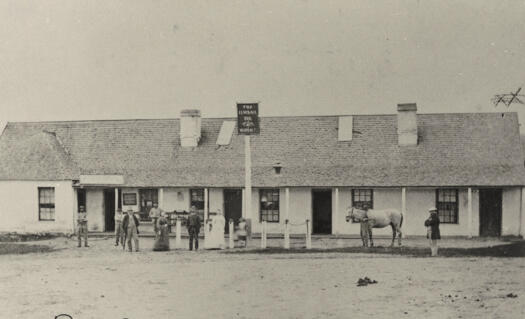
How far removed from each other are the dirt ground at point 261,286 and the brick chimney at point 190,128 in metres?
10.8

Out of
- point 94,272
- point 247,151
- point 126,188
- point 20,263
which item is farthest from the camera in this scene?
point 126,188

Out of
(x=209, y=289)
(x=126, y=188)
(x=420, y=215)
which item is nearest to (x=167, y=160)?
(x=126, y=188)

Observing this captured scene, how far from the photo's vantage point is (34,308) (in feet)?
41.2

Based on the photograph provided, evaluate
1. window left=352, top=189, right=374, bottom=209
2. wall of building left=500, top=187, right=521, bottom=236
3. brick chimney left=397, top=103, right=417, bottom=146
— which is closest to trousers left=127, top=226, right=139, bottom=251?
window left=352, top=189, right=374, bottom=209

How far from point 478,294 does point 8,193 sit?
68.8 ft

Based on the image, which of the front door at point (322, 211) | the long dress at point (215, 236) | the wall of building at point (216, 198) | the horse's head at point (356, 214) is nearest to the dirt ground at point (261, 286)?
the long dress at point (215, 236)

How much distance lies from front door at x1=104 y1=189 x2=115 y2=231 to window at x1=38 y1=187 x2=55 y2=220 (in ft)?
7.82

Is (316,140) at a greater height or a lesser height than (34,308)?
greater

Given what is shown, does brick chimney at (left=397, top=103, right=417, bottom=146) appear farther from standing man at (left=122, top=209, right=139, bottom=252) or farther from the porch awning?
standing man at (left=122, top=209, right=139, bottom=252)

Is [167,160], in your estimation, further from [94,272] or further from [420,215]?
[94,272]

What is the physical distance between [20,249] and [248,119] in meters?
8.34

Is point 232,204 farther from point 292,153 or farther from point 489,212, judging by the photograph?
point 489,212

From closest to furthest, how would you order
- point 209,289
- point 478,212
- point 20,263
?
point 209,289, point 20,263, point 478,212

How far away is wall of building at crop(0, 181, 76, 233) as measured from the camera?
2789 cm
